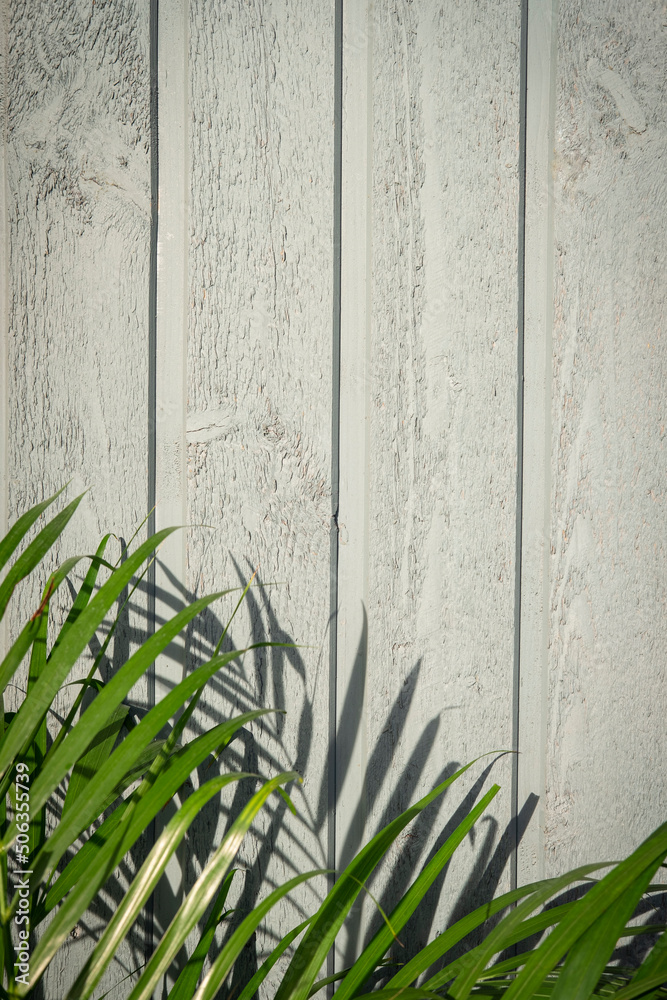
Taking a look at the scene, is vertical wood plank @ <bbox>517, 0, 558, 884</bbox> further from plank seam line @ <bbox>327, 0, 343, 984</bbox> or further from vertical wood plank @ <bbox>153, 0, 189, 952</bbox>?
vertical wood plank @ <bbox>153, 0, 189, 952</bbox>

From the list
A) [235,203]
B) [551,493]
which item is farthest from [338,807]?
[235,203]

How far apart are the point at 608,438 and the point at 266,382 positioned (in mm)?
447

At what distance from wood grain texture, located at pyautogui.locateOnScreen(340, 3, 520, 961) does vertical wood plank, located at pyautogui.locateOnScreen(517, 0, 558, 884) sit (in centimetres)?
2

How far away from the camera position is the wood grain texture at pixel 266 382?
752 millimetres

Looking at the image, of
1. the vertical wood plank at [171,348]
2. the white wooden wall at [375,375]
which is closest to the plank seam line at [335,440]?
the white wooden wall at [375,375]

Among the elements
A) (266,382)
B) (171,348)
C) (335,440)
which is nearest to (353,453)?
(335,440)

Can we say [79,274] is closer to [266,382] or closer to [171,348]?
[171,348]

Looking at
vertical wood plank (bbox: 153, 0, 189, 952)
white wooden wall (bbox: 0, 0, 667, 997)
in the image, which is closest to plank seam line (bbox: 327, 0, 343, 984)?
white wooden wall (bbox: 0, 0, 667, 997)

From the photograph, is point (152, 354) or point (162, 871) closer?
point (162, 871)

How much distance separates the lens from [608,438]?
0.76 m

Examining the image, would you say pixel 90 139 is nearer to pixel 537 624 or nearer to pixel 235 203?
pixel 235 203

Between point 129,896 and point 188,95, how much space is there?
0.88m

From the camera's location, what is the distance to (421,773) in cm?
78

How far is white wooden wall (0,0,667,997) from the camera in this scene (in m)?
0.75
